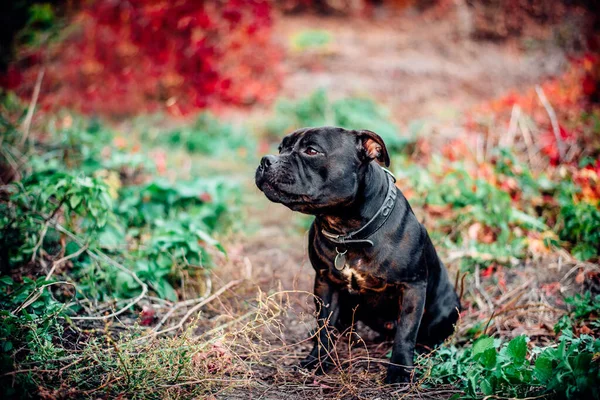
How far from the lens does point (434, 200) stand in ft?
16.5

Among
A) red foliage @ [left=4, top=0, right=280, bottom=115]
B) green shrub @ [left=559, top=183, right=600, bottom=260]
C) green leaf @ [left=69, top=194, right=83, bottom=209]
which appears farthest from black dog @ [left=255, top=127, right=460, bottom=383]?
red foliage @ [left=4, top=0, right=280, bottom=115]

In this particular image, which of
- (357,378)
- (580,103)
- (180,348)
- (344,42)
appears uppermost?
(180,348)

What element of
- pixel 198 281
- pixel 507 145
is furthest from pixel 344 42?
pixel 198 281

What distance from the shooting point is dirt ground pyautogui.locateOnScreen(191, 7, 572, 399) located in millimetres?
3008

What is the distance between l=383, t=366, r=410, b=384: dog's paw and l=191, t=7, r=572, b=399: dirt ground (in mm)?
59

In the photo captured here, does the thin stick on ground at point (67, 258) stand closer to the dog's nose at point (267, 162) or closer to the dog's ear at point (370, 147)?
the dog's nose at point (267, 162)

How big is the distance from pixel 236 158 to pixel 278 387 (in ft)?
17.9

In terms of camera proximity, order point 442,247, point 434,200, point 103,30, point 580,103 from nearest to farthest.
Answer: point 442,247 → point 434,200 → point 580,103 → point 103,30

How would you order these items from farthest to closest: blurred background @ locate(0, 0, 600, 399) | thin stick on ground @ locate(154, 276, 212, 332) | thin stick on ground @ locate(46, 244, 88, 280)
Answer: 1. thin stick on ground @ locate(46, 244, 88, 280)
2. thin stick on ground @ locate(154, 276, 212, 332)
3. blurred background @ locate(0, 0, 600, 399)

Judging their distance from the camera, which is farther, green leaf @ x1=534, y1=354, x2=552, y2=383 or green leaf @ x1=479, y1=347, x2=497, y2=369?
green leaf @ x1=479, y1=347, x2=497, y2=369

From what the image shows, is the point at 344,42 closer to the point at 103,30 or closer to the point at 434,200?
the point at 103,30

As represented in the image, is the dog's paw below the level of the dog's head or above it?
below

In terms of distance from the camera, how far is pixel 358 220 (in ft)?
9.76

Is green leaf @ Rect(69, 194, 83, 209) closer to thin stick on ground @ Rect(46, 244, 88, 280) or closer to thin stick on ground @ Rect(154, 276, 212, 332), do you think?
thin stick on ground @ Rect(46, 244, 88, 280)
